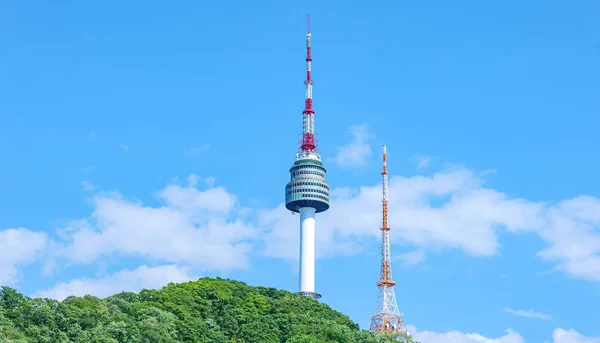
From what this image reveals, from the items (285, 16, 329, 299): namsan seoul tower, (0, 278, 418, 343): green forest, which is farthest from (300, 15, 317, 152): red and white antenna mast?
(0, 278, 418, 343): green forest

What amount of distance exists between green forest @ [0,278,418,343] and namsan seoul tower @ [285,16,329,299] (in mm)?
39924

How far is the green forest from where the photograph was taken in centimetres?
9544

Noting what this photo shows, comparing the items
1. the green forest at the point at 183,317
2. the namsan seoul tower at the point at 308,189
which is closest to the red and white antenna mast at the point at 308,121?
the namsan seoul tower at the point at 308,189

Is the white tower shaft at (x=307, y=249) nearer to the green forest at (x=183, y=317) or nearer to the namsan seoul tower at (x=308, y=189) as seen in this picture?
the namsan seoul tower at (x=308, y=189)

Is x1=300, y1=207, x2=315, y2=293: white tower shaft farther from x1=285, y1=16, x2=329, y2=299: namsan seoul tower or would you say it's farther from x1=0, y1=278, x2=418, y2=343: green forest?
x1=0, y1=278, x2=418, y2=343: green forest

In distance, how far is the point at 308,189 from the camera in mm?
182875

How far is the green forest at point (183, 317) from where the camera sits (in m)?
95.4

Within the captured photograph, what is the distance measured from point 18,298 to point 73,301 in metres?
8.11

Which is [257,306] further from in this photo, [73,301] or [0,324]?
[0,324]

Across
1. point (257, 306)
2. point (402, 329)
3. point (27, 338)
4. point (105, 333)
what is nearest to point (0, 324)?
point (27, 338)

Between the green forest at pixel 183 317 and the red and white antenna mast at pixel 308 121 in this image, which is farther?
the red and white antenna mast at pixel 308 121

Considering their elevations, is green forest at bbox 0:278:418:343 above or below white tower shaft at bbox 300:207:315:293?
below

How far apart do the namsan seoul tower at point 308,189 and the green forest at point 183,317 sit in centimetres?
3992

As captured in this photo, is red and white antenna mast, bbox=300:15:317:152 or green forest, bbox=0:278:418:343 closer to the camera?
green forest, bbox=0:278:418:343
